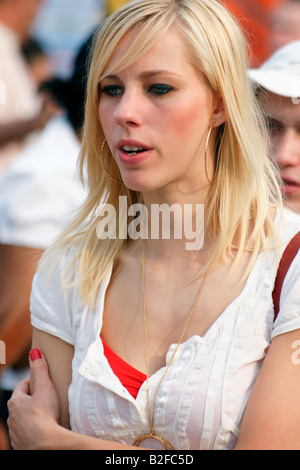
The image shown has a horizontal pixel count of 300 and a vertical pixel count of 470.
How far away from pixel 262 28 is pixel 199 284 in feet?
12.6

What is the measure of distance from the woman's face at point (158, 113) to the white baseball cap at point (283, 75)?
2.13ft

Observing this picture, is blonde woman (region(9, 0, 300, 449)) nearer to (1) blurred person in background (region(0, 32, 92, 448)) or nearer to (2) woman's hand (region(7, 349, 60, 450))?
(2) woman's hand (region(7, 349, 60, 450))

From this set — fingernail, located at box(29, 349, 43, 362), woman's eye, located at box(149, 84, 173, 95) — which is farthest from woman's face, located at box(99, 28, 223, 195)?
fingernail, located at box(29, 349, 43, 362)

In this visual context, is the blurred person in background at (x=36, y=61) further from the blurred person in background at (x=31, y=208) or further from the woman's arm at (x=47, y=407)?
the woman's arm at (x=47, y=407)

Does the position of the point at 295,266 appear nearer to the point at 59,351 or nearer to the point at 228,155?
the point at 228,155

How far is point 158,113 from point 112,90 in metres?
0.18

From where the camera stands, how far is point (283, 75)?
2.75 meters

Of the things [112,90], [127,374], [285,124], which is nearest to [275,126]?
[285,124]

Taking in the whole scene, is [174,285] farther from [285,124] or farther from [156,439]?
[285,124]

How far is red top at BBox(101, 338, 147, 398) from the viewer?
6.50ft

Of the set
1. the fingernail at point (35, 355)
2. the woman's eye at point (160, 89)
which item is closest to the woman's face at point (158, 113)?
the woman's eye at point (160, 89)

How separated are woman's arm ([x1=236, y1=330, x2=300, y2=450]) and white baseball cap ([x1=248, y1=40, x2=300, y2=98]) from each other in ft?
3.64

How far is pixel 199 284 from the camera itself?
208cm

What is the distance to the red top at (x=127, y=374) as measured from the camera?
6.50 ft
